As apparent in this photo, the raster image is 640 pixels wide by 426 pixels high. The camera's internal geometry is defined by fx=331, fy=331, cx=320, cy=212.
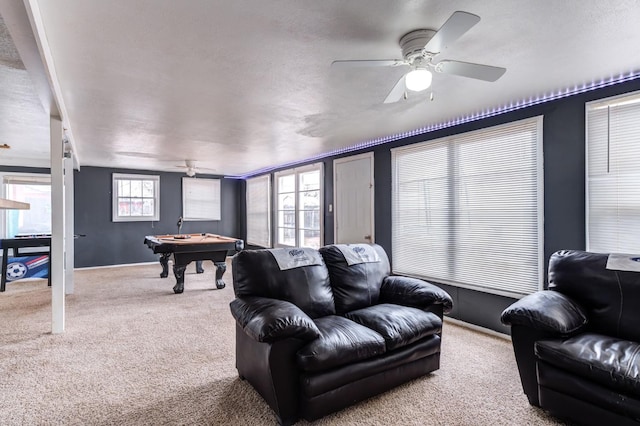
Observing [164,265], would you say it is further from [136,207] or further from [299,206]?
[299,206]

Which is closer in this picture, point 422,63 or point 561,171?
point 422,63

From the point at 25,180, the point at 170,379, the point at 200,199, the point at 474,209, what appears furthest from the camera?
the point at 200,199

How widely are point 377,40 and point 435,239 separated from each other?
269 cm

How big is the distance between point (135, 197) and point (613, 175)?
27.2 feet

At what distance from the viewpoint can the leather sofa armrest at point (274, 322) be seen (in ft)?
6.01

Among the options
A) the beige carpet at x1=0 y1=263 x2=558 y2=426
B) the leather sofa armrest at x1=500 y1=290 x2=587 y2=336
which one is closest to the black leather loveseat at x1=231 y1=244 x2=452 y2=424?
the beige carpet at x1=0 y1=263 x2=558 y2=426

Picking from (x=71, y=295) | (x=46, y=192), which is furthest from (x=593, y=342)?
(x=46, y=192)

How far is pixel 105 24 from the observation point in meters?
1.84

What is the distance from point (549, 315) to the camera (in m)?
2.03

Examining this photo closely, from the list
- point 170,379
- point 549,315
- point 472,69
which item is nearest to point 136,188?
point 170,379

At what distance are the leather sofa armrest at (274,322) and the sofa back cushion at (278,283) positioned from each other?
0.89ft

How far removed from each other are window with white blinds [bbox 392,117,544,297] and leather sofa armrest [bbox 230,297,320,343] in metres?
2.37

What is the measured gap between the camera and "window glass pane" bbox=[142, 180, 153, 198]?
7.73 metres

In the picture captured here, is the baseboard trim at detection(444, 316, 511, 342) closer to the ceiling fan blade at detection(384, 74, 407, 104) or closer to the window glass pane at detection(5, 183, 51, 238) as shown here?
the ceiling fan blade at detection(384, 74, 407, 104)
